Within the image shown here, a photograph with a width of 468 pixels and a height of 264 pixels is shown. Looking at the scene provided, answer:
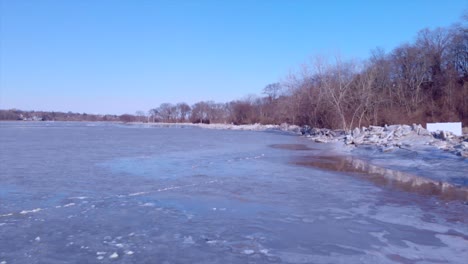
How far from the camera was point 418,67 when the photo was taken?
53.2m

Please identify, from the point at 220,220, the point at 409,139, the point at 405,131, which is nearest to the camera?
the point at 220,220

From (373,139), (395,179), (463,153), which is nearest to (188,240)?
A: (395,179)

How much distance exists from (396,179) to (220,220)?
7.00m

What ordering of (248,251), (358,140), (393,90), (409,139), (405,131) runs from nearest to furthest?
(248,251) → (409,139) → (405,131) → (358,140) → (393,90)

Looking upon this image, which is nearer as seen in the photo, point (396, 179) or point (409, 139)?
point (396, 179)

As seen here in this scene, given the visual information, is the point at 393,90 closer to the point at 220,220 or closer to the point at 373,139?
the point at 373,139

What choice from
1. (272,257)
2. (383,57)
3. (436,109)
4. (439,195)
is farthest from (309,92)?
(272,257)

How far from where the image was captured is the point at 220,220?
6359mm

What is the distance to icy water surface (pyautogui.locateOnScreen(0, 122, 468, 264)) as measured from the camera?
4.75 metres

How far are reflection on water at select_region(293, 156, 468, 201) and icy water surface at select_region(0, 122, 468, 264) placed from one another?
46cm

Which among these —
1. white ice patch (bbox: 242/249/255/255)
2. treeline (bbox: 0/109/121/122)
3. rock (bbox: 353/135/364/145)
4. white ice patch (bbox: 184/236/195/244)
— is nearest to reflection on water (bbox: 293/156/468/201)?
white ice patch (bbox: 242/249/255/255)

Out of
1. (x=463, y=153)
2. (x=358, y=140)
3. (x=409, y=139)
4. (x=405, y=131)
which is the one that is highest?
(x=405, y=131)

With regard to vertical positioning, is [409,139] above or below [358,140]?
above

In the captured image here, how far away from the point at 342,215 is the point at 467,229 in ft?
6.23
